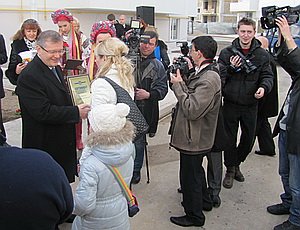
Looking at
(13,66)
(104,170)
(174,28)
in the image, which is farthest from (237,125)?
(174,28)

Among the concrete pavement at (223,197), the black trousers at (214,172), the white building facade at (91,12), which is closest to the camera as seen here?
the concrete pavement at (223,197)

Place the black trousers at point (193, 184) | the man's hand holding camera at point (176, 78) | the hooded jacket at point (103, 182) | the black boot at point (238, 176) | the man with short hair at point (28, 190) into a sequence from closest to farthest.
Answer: the man with short hair at point (28, 190) < the hooded jacket at point (103, 182) < the man's hand holding camera at point (176, 78) < the black trousers at point (193, 184) < the black boot at point (238, 176)

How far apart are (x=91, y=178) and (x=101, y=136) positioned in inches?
10.7

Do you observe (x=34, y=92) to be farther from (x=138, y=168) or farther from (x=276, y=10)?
(x=276, y=10)

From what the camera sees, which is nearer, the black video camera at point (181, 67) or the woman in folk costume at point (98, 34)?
the black video camera at point (181, 67)

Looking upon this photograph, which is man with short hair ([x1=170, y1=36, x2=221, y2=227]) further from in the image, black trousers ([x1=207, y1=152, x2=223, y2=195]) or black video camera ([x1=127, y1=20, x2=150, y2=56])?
black video camera ([x1=127, y1=20, x2=150, y2=56])

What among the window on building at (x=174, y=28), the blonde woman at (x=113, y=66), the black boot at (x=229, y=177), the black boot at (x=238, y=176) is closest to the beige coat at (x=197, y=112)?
the blonde woman at (x=113, y=66)

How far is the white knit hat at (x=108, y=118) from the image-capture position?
2.25m

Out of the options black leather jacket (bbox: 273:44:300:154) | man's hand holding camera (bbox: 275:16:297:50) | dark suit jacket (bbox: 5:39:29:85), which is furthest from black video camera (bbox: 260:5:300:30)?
dark suit jacket (bbox: 5:39:29:85)

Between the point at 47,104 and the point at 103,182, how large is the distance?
2.82 feet

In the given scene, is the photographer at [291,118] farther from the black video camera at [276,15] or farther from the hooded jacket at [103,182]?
the hooded jacket at [103,182]

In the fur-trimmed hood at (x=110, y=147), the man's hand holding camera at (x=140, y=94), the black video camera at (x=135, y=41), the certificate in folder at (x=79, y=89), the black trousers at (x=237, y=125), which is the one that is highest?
the black video camera at (x=135, y=41)

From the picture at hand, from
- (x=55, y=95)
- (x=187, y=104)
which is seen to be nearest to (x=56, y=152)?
(x=55, y=95)

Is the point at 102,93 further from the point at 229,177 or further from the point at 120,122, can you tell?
the point at 229,177
